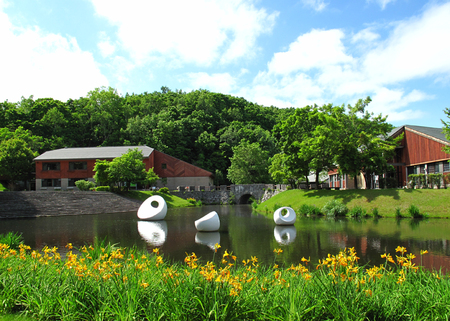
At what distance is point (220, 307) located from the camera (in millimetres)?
4426

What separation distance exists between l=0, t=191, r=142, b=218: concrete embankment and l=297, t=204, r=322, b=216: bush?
22030 millimetres

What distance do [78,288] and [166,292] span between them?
1.64 metres

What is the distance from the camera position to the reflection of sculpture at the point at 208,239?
14.6 metres

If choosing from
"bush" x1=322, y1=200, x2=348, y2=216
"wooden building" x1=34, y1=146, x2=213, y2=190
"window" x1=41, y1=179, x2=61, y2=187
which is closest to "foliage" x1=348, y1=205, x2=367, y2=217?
"bush" x1=322, y1=200, x2=348, y2=216

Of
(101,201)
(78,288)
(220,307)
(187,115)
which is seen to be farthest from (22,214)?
(187,115)

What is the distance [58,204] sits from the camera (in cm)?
3406

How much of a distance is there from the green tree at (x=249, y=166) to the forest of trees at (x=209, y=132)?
20 cm

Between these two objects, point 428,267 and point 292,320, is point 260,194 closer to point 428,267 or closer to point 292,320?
point 428,267

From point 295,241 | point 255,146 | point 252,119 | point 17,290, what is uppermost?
point 252,119

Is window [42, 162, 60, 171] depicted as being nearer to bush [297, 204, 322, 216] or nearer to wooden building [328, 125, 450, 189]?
bush [297, 204, 322, 216]

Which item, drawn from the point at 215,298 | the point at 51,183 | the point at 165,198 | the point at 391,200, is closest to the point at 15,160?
the point at 51,183

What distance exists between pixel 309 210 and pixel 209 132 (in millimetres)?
57384

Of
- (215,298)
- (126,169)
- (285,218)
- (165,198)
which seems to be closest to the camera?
(215,298)

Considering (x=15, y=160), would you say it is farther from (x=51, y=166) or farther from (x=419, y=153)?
(x=419, y=153)
